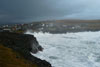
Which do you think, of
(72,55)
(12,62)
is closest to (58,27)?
(72,55)

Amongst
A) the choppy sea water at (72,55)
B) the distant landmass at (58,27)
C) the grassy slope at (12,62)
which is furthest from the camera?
the distant landmass at (58,27)

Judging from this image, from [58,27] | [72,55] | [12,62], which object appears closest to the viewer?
[12,62]

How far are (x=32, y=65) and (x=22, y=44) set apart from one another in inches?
470

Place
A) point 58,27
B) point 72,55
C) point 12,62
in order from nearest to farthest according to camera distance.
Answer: point 12,62 → point 72,55 → point 58,27

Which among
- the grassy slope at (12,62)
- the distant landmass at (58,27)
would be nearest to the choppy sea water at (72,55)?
the grassy slope at (12,62)

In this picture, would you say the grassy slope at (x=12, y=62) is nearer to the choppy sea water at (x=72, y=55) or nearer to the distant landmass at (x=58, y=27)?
the choppy sea water at (x=72, y=55)

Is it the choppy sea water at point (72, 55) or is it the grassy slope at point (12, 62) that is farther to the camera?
the choppy sea water at point (72, 55)

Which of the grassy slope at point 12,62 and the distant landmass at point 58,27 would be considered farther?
the distant landmass at point 58,27

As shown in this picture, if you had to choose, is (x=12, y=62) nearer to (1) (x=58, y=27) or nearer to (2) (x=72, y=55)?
(2) (x=72, y=55)

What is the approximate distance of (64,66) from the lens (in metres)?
18.7

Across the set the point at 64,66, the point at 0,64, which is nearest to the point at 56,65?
the point at 64,66

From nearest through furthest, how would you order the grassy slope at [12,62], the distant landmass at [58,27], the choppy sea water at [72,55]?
the grassy slope at [12,62], the choppy sea water at [72,55], the distant landmass at [58,27]

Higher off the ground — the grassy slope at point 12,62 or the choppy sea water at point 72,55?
the grassy slope at point 12,62

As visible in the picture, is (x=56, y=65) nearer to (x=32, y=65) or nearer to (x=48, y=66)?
(x=48, y=66)
